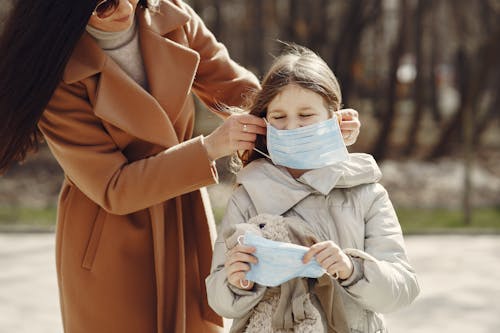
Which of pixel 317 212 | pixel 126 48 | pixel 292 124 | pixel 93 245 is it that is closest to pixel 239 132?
pixel 292 124

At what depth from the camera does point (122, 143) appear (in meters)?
2.74

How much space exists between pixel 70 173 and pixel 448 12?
26.3ft

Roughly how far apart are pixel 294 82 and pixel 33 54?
749 millimetres

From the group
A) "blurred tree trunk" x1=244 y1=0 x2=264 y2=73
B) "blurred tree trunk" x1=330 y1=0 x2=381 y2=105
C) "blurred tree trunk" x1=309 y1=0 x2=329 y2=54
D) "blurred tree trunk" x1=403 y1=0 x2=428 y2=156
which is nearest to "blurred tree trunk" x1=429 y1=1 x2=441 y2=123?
"blurred tree trunk" x1=403 y1=0 x2=428 y2=156

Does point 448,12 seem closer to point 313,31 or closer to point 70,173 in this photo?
point 313,31

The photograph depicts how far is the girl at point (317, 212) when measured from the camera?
2.27 m

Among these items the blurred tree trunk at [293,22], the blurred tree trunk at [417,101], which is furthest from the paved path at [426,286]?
the blurred tree trunk at [293,22]

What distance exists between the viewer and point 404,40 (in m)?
10.2

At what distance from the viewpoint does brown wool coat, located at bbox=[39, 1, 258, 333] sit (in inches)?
103

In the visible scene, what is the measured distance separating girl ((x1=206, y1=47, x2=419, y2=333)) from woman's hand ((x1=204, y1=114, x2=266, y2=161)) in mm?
41

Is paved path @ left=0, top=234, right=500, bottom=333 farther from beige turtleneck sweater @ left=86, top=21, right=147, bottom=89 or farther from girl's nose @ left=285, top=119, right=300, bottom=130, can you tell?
girl's nose @ left=285, top=119, right=300, bottom=130

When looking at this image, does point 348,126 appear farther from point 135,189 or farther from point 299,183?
point 135,189

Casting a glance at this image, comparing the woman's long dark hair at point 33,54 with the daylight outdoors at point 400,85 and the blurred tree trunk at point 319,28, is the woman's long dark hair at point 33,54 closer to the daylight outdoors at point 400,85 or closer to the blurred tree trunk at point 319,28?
the daylight outdoors at point 400,85

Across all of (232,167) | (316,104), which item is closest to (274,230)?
(316,104)
